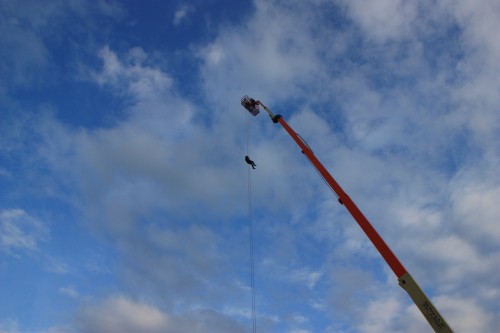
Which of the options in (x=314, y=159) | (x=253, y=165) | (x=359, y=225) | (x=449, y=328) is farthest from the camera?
(x=253, y=165)

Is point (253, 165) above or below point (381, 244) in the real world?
above

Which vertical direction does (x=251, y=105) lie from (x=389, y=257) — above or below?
above

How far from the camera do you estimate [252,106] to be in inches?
1752

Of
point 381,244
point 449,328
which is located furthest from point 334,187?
point 449,328

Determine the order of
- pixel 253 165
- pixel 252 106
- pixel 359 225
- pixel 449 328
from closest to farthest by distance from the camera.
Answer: pixel 449 328
pixel 359 225
pixel 253 165
pixel 252 106

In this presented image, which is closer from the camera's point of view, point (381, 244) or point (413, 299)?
point (413, 299)

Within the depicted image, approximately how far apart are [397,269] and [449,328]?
14.0ft

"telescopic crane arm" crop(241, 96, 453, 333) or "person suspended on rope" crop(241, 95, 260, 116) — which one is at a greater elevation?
"person suspended on rope" crop(241, 95, 260, 116)

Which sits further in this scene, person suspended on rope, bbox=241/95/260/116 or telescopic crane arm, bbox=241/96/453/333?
person suspended on rope, bbox=241/95/260/116

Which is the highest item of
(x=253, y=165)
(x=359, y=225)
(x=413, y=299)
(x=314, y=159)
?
(x=253, y=165)

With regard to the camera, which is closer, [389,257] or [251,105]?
[389,257]

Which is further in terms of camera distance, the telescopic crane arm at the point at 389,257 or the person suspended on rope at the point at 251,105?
the person suspended on rope at the point at 251,105

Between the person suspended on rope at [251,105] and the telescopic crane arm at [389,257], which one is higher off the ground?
the person suspended on rope at [251,105]

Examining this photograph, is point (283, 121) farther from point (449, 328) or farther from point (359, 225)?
point (449, 328)
